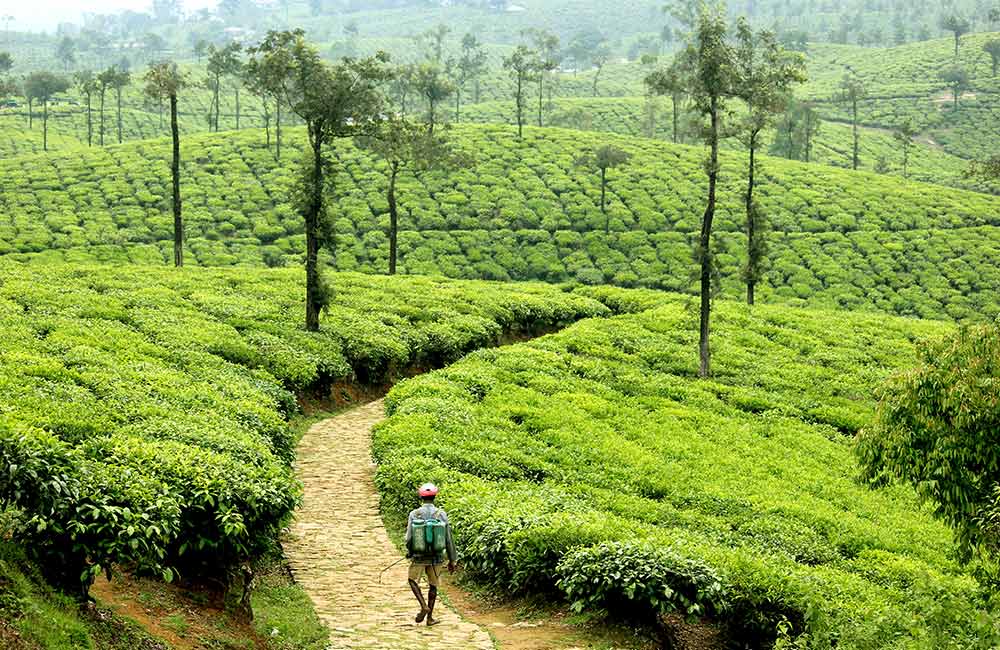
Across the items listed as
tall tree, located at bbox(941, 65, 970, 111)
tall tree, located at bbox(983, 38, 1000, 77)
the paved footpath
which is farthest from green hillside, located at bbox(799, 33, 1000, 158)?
the paved footpath

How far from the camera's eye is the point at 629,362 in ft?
129

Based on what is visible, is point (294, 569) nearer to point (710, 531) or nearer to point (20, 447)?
point (20, 447)

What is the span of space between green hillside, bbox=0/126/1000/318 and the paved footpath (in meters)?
45.3

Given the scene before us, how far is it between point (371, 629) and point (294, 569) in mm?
3267

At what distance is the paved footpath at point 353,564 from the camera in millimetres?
14922

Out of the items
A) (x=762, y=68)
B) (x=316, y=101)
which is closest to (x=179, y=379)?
(x=316, y=101)

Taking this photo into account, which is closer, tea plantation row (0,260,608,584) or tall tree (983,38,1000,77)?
tea plantation row (0,260,608,584)

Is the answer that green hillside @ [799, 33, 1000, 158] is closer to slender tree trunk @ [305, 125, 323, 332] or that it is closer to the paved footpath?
slender tree trunk @ [305, 125, 323, 332]

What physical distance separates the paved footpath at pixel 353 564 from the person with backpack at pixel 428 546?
485 millimetres

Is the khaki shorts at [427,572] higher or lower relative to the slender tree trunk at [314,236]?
lower

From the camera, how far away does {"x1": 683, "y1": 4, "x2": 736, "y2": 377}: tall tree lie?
3697 cm

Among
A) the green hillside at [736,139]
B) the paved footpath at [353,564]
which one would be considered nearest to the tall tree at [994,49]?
the green hillside at [736,139]

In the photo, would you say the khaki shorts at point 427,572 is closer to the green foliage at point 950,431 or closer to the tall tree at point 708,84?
the green foliage at point 950,431

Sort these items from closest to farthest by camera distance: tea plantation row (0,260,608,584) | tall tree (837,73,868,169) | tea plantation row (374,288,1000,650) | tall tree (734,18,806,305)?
tea plantation row (0,260,608,584) → tea plantation row (374,288,1000,650) → tall tree (734,18,806,305) → tall tree (837,73,868,169)
